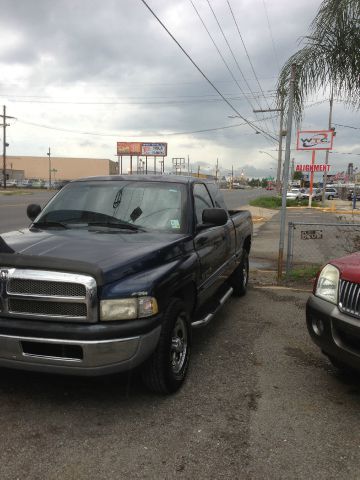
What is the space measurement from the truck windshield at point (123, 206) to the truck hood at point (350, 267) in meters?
1.44

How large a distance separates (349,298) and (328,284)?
0.32 metres

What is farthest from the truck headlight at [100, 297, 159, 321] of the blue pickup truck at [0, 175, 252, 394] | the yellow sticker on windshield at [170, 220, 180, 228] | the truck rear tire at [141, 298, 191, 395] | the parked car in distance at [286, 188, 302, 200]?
the parked car in distance at [286, 188, 302, 200]

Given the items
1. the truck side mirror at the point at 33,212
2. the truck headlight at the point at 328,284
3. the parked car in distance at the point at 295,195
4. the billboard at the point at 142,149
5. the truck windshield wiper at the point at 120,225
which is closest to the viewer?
the truck headlight at the point at 328,284

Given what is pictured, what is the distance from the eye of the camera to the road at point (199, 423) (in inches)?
109

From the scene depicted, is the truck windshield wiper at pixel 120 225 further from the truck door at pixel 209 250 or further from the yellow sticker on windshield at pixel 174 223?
the truck door at pixel 209 250

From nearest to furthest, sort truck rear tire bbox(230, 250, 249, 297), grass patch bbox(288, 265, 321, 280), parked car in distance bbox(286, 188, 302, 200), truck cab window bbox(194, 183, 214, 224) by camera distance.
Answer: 1. truck cab window bbox(194, 183, 214, 224)
2. truck rear tire bbox(230, 250, 249, 297)
3. grass patch bbox(288, 265, 321, 280)
4. parked car in distance bbox(286, 188, 302, 200)

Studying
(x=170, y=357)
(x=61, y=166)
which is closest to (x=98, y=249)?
(x=170, y=357)

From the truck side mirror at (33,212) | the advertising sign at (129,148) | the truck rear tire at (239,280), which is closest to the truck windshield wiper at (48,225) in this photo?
the truck side mirror at (33,212)

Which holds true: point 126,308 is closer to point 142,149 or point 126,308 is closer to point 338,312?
point 338,312

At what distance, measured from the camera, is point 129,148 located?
102 m

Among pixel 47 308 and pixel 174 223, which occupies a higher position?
pixel 174 223

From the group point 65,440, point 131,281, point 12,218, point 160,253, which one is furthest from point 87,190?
point 12,218

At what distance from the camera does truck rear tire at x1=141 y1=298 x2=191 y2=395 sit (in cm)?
346

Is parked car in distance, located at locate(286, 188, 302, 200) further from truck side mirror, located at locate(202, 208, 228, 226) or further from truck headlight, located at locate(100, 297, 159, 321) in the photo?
truck headlight, located at locate(100, 297, 159, 321)
